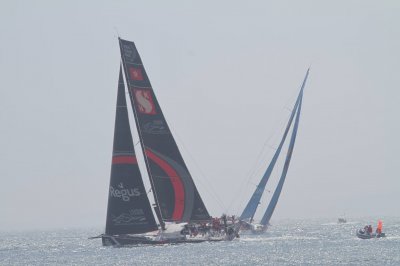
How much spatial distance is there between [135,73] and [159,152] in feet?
16.2

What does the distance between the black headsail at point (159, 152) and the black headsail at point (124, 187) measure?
5.98ft

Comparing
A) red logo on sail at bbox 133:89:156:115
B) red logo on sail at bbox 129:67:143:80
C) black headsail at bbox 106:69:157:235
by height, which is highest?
red logo on sail at bbox 129:67:143:80

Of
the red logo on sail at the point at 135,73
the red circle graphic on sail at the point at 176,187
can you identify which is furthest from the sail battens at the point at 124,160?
the red logo on sail at the point at 135,73

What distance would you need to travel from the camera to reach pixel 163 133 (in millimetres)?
56812

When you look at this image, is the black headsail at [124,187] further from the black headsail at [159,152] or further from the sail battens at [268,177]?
the sail battens at [268,177]

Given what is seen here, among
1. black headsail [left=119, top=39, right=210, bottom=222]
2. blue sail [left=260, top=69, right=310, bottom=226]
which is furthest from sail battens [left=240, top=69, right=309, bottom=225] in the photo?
black headsail [left=119, top=39, right=210, bottom=222]

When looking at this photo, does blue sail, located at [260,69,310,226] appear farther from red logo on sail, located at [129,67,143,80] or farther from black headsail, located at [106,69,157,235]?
black headsail, located at [106,69,157,235]

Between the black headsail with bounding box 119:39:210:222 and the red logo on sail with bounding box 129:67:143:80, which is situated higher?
the red logo on sail with bounding box 129:67:143:80

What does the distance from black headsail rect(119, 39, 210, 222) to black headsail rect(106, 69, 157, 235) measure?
5.98 ft

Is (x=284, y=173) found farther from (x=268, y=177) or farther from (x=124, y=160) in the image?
(x=124, y=160)

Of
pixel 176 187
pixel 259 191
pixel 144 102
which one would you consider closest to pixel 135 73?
pixel 144 102

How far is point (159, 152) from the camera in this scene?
185 ft

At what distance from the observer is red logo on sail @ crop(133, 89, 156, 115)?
55906 millimetres

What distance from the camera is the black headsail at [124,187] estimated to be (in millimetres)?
53656
